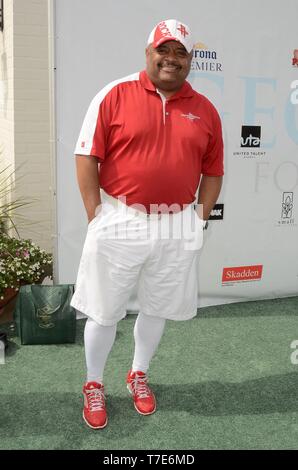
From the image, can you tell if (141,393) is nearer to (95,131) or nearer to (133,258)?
(133,258)

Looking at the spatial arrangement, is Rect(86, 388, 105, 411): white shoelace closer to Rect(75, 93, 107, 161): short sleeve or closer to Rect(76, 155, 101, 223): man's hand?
Rect(76, 155, 101, 223): man's hand

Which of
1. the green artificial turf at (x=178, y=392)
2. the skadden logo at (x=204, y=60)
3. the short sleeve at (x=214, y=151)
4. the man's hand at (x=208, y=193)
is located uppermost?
the skadden logo at (x=204, y=60)

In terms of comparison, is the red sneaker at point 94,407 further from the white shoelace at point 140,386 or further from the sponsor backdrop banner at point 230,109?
the sponsor backdrop banner at point 230,109

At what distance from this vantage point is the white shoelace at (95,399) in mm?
2342

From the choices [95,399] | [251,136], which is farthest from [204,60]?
[95,399]

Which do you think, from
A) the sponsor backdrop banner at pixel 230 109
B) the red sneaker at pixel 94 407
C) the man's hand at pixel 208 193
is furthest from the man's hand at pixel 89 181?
the sponsor backdrop banner at pixel 230 109

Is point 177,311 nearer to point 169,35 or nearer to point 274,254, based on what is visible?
point 169,35

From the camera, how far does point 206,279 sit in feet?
12.6

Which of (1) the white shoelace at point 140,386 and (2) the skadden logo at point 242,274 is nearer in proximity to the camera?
(1) the white shoelace at point 140,386

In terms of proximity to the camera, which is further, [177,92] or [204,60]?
[204,60]

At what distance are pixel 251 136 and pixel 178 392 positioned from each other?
6.58 feet

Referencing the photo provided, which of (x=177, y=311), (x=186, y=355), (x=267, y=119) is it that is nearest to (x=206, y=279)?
(x=186, y=355)

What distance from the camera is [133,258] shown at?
213cm
